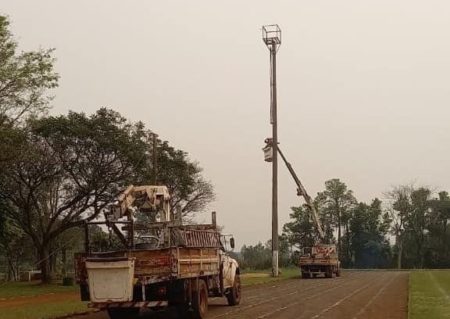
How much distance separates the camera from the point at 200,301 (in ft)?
63.0

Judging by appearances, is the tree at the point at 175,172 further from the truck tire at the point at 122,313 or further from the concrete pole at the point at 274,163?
the truck tire at the point at 122,313

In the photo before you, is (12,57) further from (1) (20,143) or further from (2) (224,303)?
(2) (224,303)

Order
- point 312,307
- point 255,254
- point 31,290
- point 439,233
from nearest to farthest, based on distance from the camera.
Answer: point 312,307
point 31,290
point 439,233
point 255,254

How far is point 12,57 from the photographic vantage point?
3362cm

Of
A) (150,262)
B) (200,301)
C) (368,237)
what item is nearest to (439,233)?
(368,237)

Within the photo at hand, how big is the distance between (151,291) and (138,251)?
50.8 inches

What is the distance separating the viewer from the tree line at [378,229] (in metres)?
101

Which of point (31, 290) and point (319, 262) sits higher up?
point (319, 262)

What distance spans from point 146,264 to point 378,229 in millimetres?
94183

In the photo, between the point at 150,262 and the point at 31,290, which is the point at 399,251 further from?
the point at 150,262

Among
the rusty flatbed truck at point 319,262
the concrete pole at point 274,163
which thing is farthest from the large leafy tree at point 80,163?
the rusty flatbed truck at point 319,262

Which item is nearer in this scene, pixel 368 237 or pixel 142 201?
pixel 142 201

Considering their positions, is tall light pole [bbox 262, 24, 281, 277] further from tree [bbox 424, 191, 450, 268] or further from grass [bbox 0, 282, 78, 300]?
tree [bbox 424, 191, 450, 268]

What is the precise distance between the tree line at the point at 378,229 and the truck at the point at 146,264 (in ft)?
260
